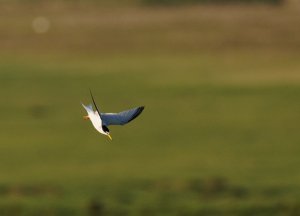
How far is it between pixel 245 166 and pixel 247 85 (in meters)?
12.3

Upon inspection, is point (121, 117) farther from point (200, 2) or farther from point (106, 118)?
point (200, 2)

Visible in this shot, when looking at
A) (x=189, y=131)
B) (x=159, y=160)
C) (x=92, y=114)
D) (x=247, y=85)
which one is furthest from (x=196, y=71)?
(x=92, y=114)

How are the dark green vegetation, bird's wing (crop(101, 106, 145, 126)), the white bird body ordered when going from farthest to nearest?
the dark green vegetation < bird's wing (crop(101, 106, 145, 126)) < the white bird body

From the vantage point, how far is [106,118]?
7629mm

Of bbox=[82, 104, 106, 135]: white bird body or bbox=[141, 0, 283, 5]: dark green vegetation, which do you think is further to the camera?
bbox=[141, 0, 283, 5]: dark green vegetation

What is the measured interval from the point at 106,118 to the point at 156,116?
73.4ft

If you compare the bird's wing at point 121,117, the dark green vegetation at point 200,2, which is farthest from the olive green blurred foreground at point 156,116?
the bird's wing at point 121,117

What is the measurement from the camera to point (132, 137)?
26.6 m

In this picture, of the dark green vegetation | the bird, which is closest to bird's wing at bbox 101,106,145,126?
the bird

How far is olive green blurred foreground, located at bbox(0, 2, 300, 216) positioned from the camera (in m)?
20.4

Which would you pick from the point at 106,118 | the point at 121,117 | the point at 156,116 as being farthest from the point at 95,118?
the point at 156,116

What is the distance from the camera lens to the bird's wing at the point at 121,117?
300 inches

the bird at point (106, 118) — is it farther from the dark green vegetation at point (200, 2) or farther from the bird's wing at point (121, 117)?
the dark green vegetation at point (200, 2)

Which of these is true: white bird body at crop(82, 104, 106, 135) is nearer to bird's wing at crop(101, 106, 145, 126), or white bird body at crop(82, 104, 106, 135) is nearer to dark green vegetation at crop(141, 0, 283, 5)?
bird's wing at crop(101, 106, 145, 126)
